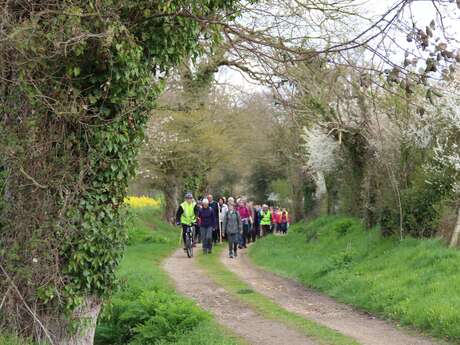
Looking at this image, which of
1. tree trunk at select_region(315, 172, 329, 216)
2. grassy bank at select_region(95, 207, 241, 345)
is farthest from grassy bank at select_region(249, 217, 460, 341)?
tree trunk at select_region(315, 172, 329, 216)

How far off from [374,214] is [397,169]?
255cm

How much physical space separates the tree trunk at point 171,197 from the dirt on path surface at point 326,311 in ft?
58.3

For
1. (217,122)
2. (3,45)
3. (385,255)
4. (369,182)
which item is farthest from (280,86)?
(217,122)

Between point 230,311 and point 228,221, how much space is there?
9687 mm

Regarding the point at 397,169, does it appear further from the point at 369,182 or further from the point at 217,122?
the point at 217,122

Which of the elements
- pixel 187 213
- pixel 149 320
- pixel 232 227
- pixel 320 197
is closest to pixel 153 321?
pixel 149 320

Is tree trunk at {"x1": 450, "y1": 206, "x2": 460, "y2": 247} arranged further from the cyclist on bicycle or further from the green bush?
the cyclist on bicycle

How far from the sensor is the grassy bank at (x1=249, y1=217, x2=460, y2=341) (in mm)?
10688

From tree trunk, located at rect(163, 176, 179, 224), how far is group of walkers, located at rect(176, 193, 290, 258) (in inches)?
222

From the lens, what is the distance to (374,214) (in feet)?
65.6

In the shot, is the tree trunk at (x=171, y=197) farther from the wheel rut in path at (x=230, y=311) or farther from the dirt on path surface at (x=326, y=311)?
the dirt on path surface at (x=326, y=311)

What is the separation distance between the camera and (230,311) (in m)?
12.3

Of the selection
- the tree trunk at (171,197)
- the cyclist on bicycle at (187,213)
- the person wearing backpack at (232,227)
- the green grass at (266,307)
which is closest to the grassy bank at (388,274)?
the person wearing backpack at (232,227)

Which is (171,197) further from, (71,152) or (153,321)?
(71,152)
